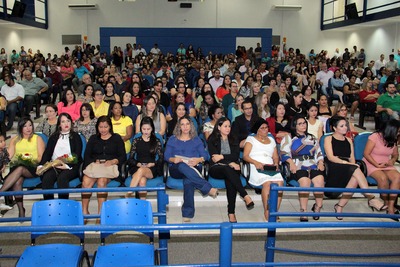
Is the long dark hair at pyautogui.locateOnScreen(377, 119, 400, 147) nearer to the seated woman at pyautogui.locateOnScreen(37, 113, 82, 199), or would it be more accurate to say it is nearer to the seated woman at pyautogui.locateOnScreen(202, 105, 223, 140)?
the seated woman at pyautogui.locateOnScreen(202, 105, 223, 140)

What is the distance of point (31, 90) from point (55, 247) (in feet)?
24.5

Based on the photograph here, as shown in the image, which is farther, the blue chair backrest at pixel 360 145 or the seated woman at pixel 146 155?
the blue chair backrest at pixel 360 145

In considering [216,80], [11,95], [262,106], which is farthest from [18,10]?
[262,106]

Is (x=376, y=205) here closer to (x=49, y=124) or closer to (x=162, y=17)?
(x=49, y=124)

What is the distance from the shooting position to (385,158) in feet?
15.9

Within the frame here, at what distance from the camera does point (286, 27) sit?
22188 mm

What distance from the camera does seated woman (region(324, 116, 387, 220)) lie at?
15.1ft

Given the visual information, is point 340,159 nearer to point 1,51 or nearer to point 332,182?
point 332,182

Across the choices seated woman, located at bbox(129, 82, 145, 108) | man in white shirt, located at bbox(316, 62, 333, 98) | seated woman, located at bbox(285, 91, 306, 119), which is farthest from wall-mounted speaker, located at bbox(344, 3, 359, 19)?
seated woman, located at bbox(129, 82, 145, 108)

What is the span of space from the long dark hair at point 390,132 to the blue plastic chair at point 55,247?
3534mm

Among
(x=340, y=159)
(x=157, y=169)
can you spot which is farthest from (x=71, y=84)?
(x=340, y=159)

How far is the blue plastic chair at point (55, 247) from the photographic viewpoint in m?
2.67

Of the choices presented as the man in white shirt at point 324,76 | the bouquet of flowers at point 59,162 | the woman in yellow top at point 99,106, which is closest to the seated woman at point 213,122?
the woman in yellow top at point 99,106

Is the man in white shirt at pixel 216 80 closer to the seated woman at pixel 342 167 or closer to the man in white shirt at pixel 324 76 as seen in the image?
the man in white shirt at pixel 324 76
